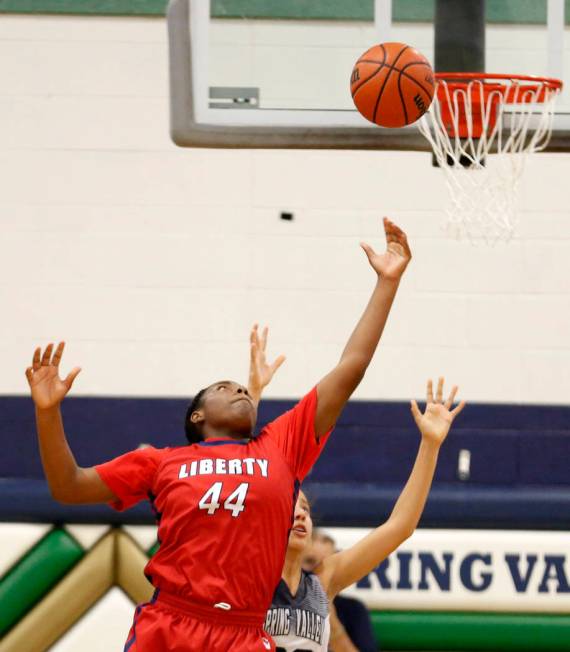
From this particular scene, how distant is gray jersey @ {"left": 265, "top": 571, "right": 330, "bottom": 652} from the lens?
3.33m

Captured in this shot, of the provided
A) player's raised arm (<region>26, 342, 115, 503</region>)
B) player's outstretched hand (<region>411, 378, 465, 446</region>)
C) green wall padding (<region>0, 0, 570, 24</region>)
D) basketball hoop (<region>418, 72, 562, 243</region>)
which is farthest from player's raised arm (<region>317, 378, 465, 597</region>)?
green wall padding (<region>0, 0, 570, 24</region>)

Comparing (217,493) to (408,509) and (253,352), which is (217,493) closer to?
(408,509)

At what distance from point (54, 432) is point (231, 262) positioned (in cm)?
300

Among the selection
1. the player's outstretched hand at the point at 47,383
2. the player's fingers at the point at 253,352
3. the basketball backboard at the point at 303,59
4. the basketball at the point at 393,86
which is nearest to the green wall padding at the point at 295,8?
the basketball backboard at the point at 303,59

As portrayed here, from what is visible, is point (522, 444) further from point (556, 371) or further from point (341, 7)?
point (341, 7)

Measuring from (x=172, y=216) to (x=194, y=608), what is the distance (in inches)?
125

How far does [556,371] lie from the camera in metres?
5.64


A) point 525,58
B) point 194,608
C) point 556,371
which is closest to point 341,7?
point 525,58

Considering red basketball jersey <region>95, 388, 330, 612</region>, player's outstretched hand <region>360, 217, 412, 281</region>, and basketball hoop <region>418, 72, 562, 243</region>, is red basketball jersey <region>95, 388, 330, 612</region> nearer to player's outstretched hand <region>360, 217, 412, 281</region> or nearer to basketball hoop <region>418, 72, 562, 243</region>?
player's outstretched hand <region>360, 217, 412, 281</region>

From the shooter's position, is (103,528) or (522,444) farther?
(522,444)

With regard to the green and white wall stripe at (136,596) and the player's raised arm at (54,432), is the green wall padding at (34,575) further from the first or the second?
the player's raised arm at (54,432)

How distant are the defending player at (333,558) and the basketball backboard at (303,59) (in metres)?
2.01

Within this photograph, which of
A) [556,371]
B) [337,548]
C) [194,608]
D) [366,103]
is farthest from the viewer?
[556,371]

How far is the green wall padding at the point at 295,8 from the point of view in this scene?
5469mm
